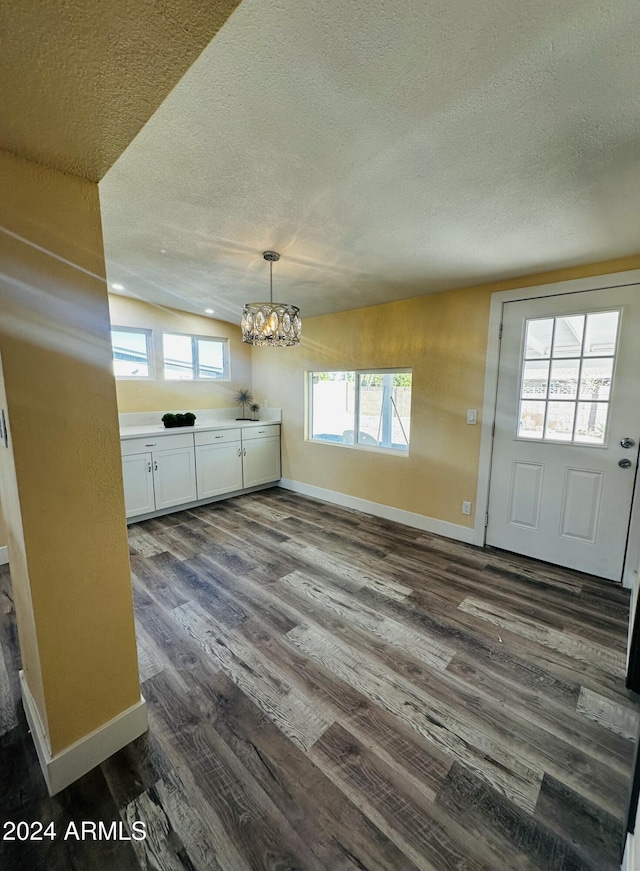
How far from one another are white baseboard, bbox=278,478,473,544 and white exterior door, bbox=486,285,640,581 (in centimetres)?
32

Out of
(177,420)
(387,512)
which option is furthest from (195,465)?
(387,512)

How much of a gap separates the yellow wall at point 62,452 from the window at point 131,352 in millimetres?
2818

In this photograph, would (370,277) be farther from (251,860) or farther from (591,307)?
(251,860)

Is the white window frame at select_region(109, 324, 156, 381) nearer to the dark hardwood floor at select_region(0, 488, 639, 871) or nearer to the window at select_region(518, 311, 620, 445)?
the dark hardwood floor at select_region(0, 488, 639, 871)

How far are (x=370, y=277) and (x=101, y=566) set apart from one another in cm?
261

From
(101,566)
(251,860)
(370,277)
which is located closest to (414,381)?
(370,277)

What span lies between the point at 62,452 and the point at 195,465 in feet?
9.17

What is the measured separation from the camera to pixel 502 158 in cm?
135

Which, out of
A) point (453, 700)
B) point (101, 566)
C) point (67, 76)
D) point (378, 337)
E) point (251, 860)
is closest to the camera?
point (67, 76)

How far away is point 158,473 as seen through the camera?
11.7 feet

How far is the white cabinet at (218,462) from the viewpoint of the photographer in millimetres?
3893

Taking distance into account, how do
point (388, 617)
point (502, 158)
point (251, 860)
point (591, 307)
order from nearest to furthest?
point (251, 860) → point (502, 158) → point (388, 617) → point (591, 307)

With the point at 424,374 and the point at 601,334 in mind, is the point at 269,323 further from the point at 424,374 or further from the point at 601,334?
the point at 601,334

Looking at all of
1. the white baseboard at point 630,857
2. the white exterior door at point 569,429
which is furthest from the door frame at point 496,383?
the white baseboard at point 630,857
